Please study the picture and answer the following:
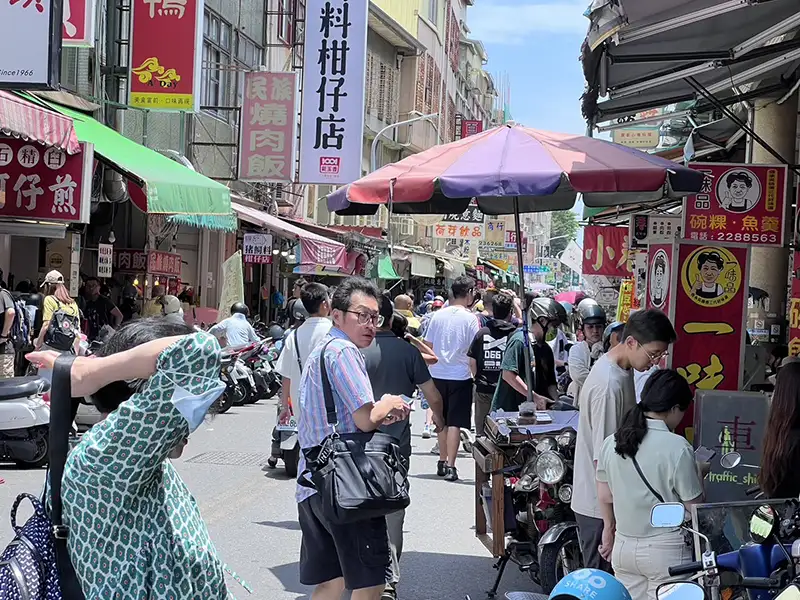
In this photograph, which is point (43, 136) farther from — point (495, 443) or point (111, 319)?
point (495, 443)

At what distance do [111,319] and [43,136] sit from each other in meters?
5.70

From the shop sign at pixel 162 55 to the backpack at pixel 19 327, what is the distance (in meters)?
4.72

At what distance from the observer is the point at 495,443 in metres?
6.91

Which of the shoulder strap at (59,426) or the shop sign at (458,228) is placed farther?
the shop sign at (458,228)

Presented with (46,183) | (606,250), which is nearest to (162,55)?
(46,183)

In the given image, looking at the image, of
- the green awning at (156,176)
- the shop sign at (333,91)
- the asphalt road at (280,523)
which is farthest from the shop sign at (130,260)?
the asphalt road at (280,523)

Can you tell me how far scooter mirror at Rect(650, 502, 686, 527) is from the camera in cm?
342

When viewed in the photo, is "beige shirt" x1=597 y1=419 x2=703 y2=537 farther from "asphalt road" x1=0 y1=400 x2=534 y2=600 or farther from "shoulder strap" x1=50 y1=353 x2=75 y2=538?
"shoulder strap" x1=50 y1=353 x2=75 y2=538

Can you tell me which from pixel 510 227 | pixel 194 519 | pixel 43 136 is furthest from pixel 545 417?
pixel 510 227

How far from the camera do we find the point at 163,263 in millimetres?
21375

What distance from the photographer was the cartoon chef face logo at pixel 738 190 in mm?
7898

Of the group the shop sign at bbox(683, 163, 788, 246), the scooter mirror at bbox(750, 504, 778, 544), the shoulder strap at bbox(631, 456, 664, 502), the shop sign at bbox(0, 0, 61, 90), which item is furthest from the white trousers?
the shop sign at bbox(0, 0, 61, 90)

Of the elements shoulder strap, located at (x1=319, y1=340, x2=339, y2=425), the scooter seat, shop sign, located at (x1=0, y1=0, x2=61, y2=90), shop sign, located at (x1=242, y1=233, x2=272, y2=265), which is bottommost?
the scooter seat

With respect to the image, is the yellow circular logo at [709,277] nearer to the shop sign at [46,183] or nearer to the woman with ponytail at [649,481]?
the woman with ponytail at [649,481]
